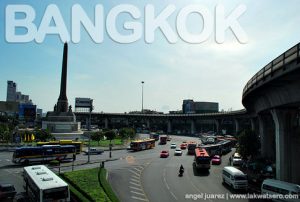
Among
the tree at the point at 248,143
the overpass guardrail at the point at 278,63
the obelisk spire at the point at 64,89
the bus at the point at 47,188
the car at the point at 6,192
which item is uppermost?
the obelisk spire at the point at 64,89

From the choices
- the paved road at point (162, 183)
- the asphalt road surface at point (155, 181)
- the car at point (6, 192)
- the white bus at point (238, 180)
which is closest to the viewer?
the car at point (6, 192)

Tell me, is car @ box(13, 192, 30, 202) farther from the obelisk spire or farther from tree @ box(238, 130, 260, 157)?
the obelisk spire

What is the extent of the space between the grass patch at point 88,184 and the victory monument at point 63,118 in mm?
74989

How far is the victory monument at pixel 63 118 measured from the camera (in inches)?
4363

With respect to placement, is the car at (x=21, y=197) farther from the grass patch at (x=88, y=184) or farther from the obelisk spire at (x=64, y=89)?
the obelisk spire at (x=64, y=89)

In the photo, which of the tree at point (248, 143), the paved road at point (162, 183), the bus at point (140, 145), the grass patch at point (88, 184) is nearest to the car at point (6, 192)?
the grass patch at point (88, 184)

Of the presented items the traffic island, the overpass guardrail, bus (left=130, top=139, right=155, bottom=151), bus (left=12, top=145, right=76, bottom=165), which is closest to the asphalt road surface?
the traffic island

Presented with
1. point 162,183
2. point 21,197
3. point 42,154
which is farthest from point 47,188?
point 42,154

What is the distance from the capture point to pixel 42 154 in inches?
2159

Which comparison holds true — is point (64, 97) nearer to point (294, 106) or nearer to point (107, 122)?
point (107, 122)

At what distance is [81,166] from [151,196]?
2278 cm

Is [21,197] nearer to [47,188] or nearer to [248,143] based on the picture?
[47,188]

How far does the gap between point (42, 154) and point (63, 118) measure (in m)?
65.0

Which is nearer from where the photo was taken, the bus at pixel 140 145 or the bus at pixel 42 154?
the bus at pixel 42 154
